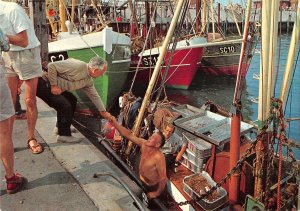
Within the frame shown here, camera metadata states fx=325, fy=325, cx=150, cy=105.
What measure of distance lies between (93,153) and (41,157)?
68cm

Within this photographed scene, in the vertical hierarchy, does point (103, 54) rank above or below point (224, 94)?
above

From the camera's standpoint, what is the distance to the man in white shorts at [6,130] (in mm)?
3018

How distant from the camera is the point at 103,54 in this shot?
10.6 meters

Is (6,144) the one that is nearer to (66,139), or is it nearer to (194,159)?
(66,139)

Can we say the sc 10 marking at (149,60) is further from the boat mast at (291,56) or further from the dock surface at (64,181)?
the boat mast at (291,56)

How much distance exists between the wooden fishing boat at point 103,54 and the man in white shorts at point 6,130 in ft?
24.5

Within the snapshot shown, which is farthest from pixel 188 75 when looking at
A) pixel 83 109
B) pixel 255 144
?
pixel 255 144

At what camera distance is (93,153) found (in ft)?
14.6

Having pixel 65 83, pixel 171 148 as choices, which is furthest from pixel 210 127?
pixel 65 83

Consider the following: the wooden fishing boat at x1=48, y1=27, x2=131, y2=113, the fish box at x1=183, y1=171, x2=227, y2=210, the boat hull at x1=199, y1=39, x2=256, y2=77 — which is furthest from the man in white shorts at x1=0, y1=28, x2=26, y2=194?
the boat hull at x1=199, y1=39, x2=256, y2=77

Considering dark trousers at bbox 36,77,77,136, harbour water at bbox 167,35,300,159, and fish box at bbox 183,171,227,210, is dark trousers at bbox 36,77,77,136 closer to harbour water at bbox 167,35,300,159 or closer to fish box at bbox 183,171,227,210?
fish box at bbox 183,171,227,210

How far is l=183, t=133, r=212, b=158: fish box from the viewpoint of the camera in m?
5.31

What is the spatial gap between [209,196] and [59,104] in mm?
2480

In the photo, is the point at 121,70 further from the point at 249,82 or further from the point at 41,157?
the point at 249,82
